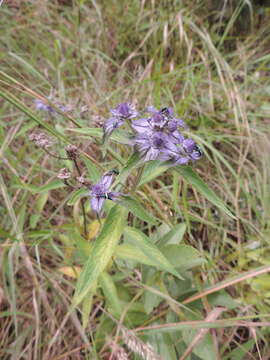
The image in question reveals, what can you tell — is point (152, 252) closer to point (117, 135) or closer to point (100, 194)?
point (100, 194)

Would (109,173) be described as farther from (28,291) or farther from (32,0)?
(32,0)

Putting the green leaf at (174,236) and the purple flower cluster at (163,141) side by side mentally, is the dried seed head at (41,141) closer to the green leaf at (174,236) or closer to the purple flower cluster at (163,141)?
the purple flower cluster at (163,141)

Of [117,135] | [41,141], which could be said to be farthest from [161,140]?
[41,141]

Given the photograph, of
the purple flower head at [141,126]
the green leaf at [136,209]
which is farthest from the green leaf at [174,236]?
the purple flower head at [141,126]

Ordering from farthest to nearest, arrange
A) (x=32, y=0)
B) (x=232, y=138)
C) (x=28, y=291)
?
(x=32, y=0) → (x=232, y=138) → (x=28, y=291)

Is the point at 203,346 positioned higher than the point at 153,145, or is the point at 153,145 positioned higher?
the point at 153,145

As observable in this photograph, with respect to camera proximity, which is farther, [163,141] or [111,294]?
[111,294]

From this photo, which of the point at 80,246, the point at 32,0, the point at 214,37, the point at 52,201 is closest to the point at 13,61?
the point at 32,0
